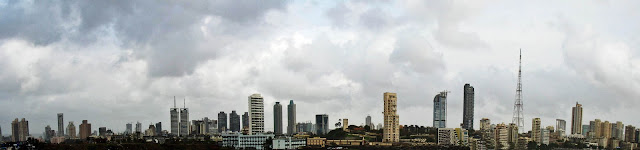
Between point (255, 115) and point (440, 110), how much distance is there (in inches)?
1369

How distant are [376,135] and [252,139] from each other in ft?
43.5

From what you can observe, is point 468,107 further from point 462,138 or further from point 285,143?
point 285,143

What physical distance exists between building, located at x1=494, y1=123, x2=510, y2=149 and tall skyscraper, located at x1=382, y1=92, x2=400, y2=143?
11.2 metres

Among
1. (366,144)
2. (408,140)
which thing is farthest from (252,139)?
(408,140)

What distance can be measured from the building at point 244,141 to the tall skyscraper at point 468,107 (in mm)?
43188

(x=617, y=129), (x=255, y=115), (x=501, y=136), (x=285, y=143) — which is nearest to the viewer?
(x=285, y=143)

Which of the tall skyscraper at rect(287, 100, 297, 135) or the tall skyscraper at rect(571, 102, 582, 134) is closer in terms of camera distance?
the tall skyscraper at rect(571, 102, 582, 134)

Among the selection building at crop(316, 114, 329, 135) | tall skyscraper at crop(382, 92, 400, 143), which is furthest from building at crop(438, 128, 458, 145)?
building at crop(316, 114, 329, 135)

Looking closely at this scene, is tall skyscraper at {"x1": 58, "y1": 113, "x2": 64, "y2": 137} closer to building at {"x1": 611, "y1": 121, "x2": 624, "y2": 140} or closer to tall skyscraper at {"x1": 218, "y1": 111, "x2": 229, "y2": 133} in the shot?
tall skyscraper at {"x1": 218, "y1": 111, "x2": 229, "y2": 133}

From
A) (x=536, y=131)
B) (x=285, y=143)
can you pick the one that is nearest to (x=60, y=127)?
(x=285, y=143)

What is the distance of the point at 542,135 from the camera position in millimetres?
57812

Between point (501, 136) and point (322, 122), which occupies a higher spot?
point (501, 136)

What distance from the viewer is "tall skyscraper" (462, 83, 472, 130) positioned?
82.6 metres

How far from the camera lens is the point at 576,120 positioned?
70.9 metres
